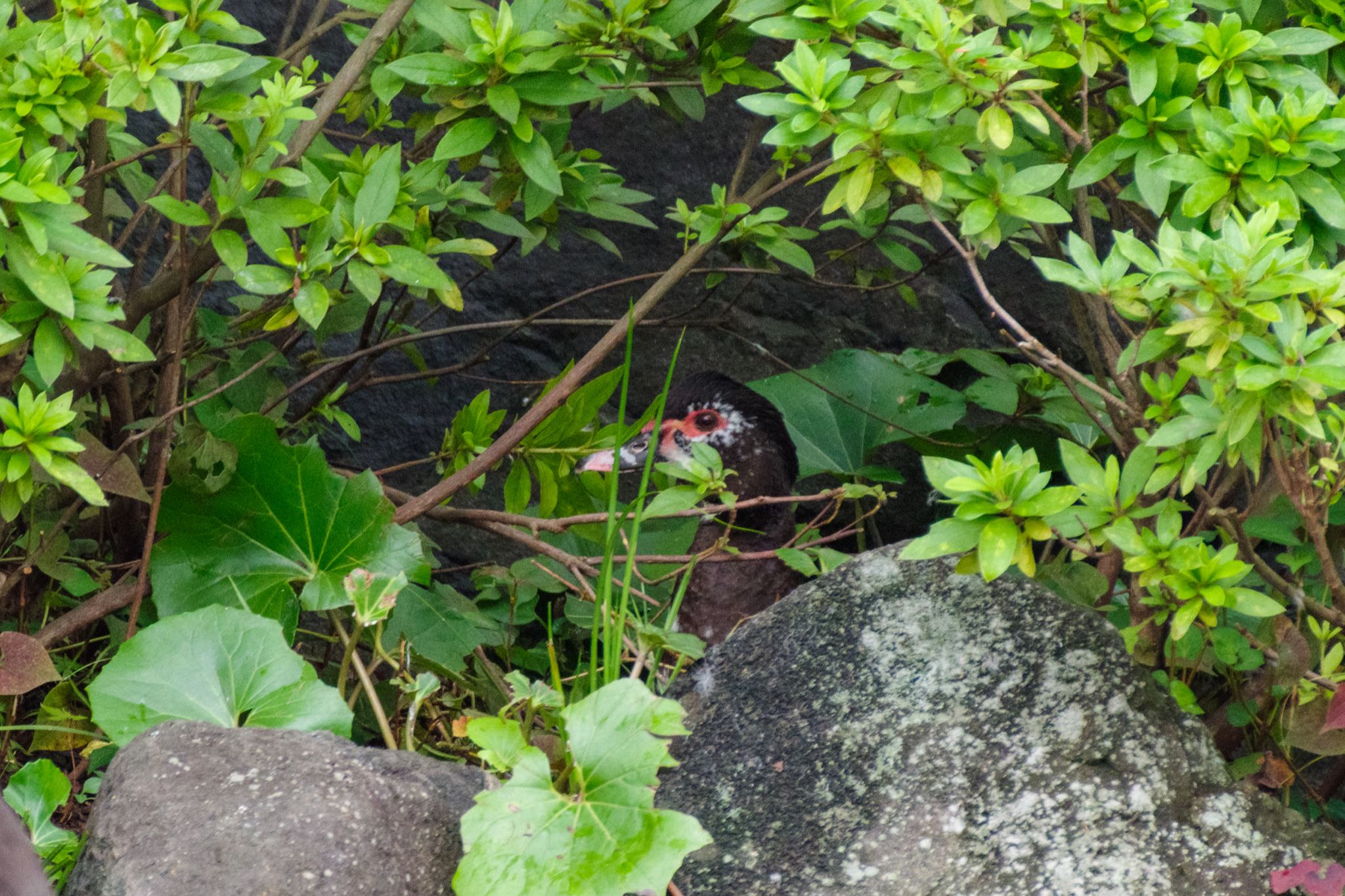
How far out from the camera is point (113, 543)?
2.47 meters

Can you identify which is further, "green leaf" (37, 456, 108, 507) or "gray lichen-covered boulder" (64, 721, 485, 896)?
"green leaf" (37, 456, 108, 507)

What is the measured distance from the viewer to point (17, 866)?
44.1 inches

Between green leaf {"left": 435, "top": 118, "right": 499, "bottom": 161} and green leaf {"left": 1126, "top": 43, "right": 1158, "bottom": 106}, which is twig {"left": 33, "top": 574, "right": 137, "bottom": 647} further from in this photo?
green leaf {"left": 1126, "top": 43, "right": 1158, "bottom": 106}

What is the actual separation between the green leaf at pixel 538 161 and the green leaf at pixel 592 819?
2.82 feet

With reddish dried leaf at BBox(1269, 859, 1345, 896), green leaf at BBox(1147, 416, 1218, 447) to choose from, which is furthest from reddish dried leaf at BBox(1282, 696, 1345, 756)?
green leaf at BBox(1147, 416, 1218, 447)

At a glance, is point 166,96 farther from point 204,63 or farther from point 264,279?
point 264,279

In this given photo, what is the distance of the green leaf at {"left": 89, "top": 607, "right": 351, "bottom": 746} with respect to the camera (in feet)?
5.66

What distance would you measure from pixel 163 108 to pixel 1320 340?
4.59 feet

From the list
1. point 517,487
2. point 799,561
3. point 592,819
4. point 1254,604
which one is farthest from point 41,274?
point 1254,604

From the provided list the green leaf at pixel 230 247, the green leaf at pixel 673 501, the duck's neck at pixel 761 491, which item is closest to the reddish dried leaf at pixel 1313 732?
the green leaf at pixel 673 501

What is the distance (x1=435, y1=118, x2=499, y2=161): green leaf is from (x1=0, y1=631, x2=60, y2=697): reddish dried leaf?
0.94m

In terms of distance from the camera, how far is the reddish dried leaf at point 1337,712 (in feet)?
4.95

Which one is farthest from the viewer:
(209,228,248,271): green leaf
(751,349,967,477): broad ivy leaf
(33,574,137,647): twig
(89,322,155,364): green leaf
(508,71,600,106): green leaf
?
(751,349,967,477): broad ivy leaf

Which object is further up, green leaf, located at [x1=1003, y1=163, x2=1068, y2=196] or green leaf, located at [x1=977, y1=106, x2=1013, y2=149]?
green leaf, located at [x1=977, y1=106, x2=1013, y2=149]
